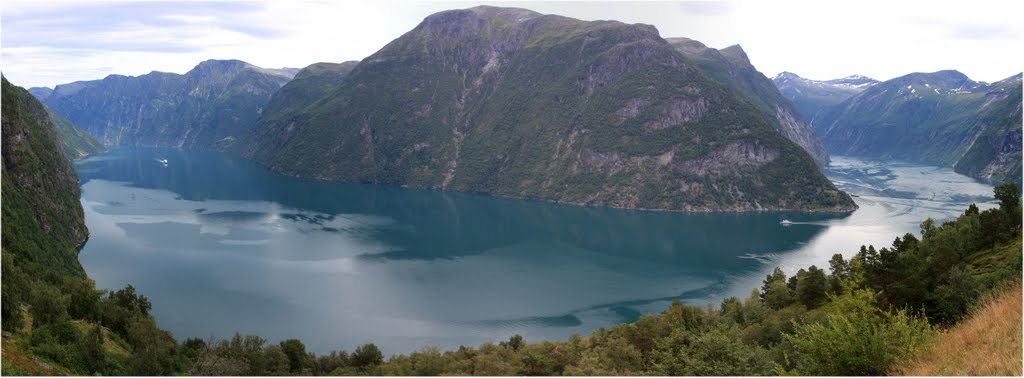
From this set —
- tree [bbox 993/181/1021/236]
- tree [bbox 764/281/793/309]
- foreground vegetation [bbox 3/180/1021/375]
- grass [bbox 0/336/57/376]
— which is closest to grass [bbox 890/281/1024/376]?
foreground vegetation [bbox 3/180/1021/375]

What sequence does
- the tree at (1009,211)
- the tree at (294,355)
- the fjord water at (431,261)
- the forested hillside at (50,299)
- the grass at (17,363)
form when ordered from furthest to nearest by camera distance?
the fjord water at (431,261)
the tree at (294,355)
the tree at (1009,211)
the forested hillside at (50,299)
the grass at (17,363)

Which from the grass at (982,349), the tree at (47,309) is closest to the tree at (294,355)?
the tree at (47,309)

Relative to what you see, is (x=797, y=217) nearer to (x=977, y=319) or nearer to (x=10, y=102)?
(x=977, y=319)

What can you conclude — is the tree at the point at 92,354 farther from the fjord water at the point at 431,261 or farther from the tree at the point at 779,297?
the tree at the point at 779,297

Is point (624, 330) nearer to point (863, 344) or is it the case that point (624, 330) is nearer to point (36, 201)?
point (863, 344)

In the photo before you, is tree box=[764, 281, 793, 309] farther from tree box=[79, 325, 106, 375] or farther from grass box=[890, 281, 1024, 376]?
tree box=[79, 325, 106, 375]
